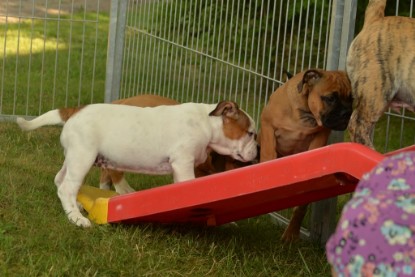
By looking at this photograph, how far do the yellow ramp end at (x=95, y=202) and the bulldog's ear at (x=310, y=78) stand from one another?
50.9 inches

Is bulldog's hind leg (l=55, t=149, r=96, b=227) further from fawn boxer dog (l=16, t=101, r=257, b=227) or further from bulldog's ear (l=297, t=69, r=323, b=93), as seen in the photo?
bulldog's ear (l=297, t=69, r=323, b=93)

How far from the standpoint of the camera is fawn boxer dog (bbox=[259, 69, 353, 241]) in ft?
15.6

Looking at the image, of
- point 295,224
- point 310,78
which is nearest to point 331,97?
point 310,78

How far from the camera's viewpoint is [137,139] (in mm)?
4785

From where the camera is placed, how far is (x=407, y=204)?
2.13 m

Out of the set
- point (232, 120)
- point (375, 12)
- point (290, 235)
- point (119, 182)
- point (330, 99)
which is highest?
point (375, 12)

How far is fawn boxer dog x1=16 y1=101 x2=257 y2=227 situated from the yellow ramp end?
64mm

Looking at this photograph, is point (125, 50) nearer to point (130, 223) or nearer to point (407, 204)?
point (130, 223)

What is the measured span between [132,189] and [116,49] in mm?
2314

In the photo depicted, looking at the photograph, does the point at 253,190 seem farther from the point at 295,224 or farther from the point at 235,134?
the point at 295,224

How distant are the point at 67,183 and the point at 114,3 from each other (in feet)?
10.8

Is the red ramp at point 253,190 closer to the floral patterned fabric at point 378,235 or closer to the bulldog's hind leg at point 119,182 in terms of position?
the bulldog's hind leg at point 119,182

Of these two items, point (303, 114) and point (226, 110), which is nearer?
point (226, 110)

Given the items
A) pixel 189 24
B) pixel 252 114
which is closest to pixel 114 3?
pixel 189 24
